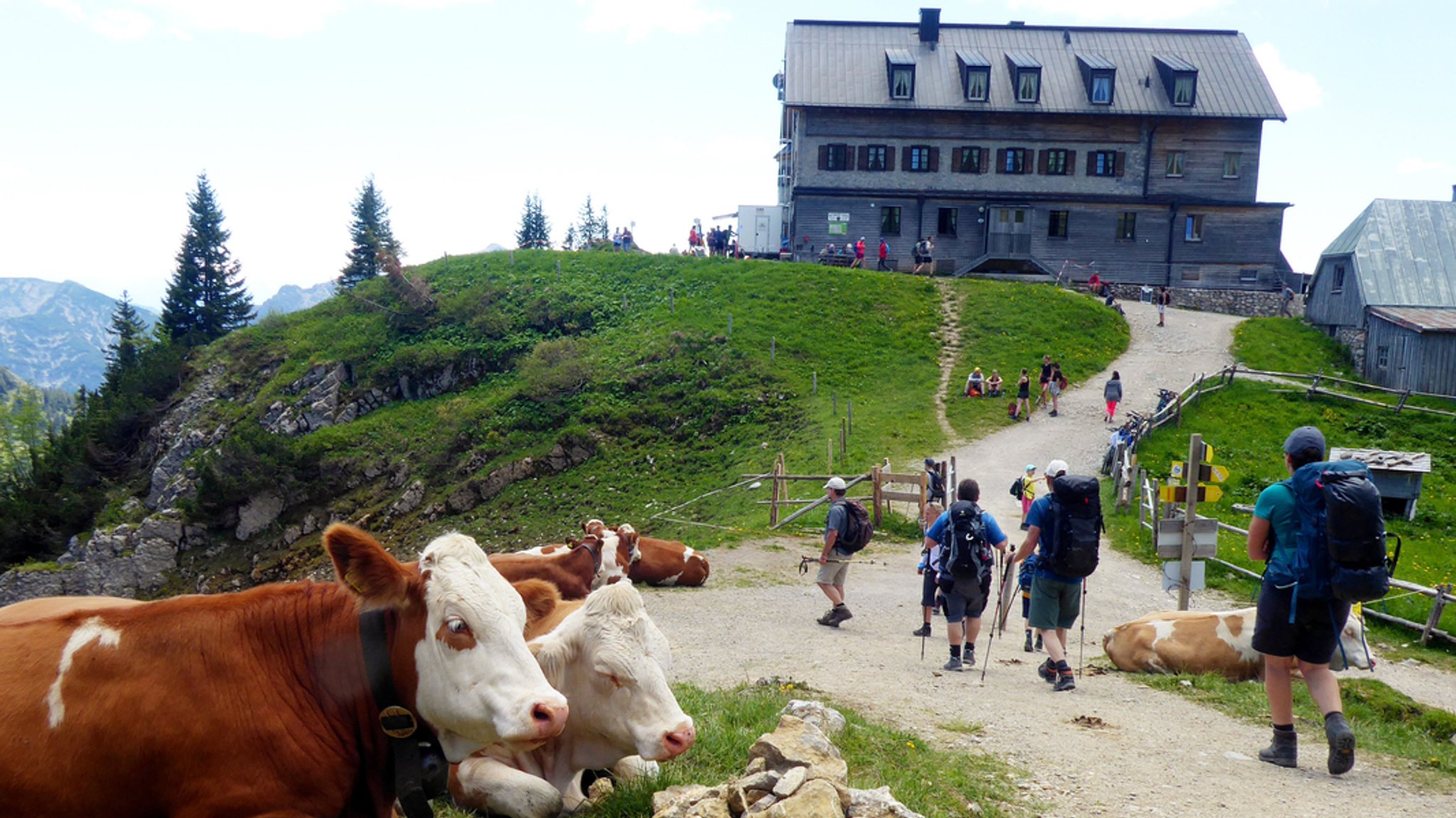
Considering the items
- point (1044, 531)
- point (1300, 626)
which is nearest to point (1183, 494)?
point (1044, 531)

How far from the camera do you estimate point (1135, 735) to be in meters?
8.14

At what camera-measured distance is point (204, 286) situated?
6331 centimetres

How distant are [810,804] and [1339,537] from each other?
4.19 m

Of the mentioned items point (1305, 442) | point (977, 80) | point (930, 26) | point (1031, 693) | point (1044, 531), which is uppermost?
point (930, 26)

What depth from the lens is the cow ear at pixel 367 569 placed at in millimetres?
4105

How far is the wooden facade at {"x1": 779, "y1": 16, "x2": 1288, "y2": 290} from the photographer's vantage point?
167 ft

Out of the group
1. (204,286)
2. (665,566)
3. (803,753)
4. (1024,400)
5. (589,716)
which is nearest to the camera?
(803,753)

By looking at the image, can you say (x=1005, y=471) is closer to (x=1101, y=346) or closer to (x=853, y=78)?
(x=1101, y=346)

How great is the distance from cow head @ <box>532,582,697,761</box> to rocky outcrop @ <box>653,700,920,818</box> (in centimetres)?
33

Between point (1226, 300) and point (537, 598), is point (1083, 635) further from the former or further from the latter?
point (1226, 300)

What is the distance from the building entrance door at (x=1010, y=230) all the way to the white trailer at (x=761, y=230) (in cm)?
1206

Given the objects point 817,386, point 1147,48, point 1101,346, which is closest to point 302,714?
point 817,386

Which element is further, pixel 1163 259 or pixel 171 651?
pixel 1163 259

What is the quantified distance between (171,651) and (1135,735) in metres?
7.22
